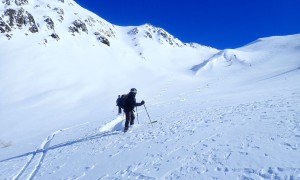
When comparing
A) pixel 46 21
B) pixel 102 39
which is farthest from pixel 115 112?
pixel 102 39

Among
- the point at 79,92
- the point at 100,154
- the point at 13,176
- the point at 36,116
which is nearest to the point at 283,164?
the point at 100,154

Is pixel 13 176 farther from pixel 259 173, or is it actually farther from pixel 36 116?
pixel 36 116

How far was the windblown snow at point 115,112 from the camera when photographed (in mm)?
9864

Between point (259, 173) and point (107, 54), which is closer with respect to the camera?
point (259, 173)

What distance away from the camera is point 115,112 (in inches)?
1182

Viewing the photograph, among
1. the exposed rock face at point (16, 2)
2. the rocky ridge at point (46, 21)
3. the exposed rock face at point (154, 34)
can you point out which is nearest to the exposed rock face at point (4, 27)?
the rocky ridge at point (46, 21)

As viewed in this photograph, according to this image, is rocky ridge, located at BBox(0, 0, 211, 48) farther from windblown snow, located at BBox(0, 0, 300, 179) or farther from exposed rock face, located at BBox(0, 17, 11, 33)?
windblown snow, located at BBox(0, 0, 300, 179)

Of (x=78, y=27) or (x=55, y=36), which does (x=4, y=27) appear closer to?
(x=55, y=36)

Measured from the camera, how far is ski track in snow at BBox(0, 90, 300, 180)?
28.5 ft

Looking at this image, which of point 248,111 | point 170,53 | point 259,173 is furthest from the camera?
point 170,53

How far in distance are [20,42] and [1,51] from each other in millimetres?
Result: 6795

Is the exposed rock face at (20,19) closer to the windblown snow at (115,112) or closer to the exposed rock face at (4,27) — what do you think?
the windblown snow at (115,112)

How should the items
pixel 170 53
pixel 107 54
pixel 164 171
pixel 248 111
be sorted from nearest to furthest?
pixel 164 171 → pixel 248 111 → pixel 107 54 → pixel 170 53

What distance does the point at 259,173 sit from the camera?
26.0 ft
